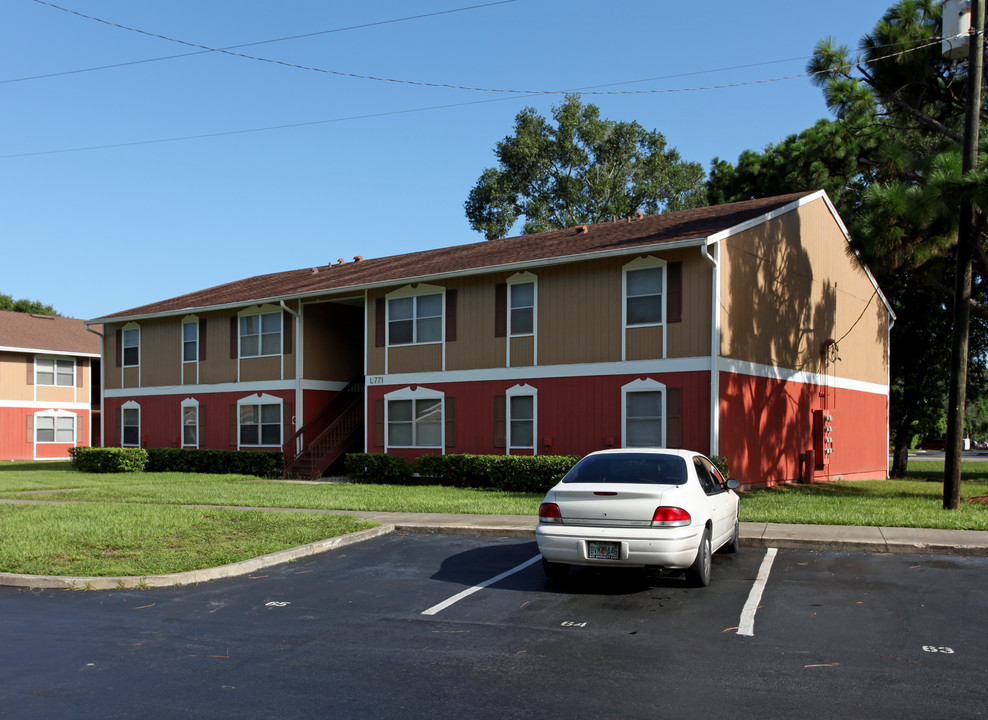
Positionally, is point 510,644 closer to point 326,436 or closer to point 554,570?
point 554,570

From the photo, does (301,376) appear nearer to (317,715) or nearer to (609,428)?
(609,428)

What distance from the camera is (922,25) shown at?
73.5 feet

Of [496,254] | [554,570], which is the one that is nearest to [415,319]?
[496,254]

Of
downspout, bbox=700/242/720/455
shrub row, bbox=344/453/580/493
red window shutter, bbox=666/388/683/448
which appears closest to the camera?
downspout, bbox=700/242/720/455

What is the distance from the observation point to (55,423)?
146ft

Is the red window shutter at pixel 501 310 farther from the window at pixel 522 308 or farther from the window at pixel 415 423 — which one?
the window at pixel 415 423

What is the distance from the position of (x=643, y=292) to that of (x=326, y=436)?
11.4 meters

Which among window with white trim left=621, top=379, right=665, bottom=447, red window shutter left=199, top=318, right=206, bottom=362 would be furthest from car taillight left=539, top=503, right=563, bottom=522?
red window shutter left=199, top=318, right=206, bottom=362

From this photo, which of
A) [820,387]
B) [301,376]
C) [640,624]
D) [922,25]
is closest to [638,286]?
[820,387]

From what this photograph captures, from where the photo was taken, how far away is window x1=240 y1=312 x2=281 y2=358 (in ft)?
95.2

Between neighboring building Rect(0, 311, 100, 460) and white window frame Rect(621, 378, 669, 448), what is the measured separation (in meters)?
32.4

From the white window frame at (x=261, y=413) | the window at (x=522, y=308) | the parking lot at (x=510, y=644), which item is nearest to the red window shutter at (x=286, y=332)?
the white window frame at (x=261, y=413)

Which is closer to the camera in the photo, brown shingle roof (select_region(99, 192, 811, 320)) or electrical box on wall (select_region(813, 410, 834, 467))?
brown shingle roof (select_region(99, 192, 811, 320))

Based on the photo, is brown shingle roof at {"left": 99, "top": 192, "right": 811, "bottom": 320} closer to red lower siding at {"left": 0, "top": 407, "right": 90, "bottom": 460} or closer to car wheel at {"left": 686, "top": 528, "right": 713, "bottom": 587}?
car wheel at {"left": 686, "top": 528, "right": 713, "bottom": 587}
